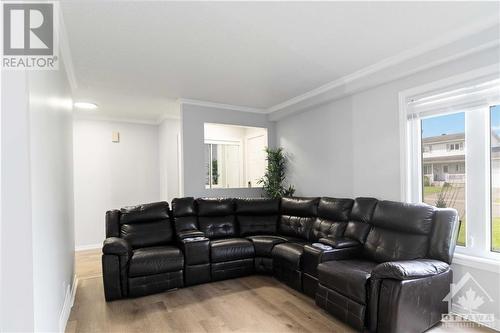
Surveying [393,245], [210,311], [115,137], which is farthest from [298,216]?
[115,137]

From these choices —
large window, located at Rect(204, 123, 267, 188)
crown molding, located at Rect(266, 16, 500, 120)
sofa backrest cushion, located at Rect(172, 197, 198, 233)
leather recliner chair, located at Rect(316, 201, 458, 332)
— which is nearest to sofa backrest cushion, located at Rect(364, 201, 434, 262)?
leather recliner chair, located at Rect(316, 201, 458, 332)

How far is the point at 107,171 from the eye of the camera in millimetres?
5684

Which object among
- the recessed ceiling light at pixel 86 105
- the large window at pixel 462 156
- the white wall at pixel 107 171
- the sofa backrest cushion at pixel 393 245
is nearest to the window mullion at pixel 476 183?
the large window at pixel 462 156

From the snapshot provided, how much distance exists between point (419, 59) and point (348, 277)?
2.28 meters

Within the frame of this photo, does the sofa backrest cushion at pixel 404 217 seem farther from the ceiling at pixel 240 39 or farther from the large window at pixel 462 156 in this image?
the ceiling at pixel 240 39

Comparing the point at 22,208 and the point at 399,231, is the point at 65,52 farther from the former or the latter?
the point at 399,231

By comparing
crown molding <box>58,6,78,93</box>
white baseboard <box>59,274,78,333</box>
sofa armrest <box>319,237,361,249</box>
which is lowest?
white baseboard <box>59,274,78,333</box>

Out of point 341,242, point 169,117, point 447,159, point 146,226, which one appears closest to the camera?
point 447,159

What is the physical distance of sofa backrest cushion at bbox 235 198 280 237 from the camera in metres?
4.38

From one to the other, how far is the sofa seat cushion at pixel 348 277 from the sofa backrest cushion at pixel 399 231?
20 centimetres

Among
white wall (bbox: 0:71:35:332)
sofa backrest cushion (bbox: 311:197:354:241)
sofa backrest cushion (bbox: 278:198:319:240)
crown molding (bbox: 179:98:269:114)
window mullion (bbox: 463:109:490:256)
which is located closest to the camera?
white wall (bbox: 0:71:35:332)

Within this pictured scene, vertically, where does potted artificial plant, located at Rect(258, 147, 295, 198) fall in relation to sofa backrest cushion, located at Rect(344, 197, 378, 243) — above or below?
above

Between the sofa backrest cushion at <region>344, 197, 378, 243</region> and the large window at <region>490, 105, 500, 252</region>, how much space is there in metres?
1.04

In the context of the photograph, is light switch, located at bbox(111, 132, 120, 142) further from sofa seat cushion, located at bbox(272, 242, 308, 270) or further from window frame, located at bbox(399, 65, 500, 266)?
window frame, located at bbox(399, 65, 500, 266)
